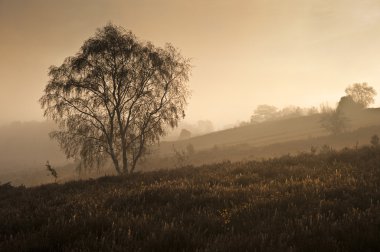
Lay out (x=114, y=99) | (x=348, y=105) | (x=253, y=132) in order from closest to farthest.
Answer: (x=114, y=99), (x=348, y=105), (x=253, y=132)

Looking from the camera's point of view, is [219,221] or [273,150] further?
[273,150]

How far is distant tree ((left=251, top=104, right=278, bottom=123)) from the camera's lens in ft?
606

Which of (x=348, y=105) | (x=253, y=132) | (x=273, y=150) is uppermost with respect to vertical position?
(x=348, y=105)

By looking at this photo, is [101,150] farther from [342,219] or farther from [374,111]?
[374,111]

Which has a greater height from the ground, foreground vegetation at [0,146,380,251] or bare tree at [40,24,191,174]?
bare tree at [40,24,191,174]

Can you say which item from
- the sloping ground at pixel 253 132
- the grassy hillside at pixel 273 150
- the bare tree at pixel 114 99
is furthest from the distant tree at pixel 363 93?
the bare tree at pixel 114 99

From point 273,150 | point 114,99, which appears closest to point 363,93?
point 273,150

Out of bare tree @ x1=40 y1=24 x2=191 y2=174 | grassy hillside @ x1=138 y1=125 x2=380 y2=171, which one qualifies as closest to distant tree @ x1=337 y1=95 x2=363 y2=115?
grassy hillside @ x1=138 y1=125 x2=380 y2=171

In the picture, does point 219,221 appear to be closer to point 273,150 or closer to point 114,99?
point 114,99

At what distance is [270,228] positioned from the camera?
637 cm

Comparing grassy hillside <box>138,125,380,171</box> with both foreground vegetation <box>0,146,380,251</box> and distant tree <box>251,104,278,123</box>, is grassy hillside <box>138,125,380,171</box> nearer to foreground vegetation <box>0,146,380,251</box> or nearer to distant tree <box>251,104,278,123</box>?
foreground vegetation <box>0,146,380,251</box>

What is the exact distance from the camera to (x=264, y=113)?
186250mm

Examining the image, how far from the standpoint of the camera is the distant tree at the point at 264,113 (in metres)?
185

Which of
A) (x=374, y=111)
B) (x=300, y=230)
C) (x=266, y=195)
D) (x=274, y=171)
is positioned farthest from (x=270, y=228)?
(x=374, y=111)
